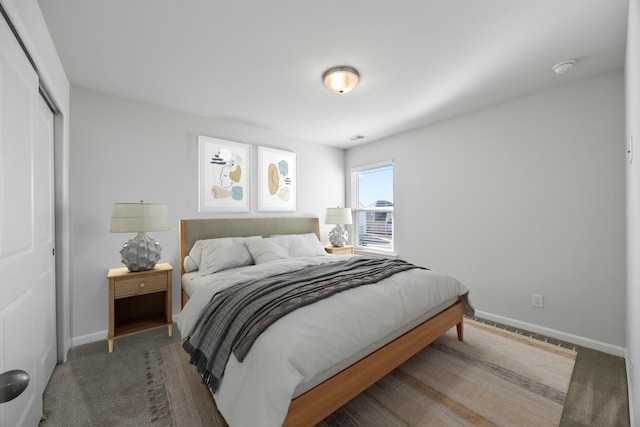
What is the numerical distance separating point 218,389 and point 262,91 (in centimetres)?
250

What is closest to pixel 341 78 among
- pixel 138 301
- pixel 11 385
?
pixel 11 385

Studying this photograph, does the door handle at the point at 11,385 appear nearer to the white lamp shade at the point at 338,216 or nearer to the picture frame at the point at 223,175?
the picture frame at the point at 223,175

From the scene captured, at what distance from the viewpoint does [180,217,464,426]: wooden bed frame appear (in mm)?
1338

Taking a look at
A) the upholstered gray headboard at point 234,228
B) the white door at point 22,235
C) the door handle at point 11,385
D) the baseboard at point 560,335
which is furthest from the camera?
the upholstered gray headboard at point 234,228

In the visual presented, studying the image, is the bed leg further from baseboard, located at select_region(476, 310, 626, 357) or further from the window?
the window

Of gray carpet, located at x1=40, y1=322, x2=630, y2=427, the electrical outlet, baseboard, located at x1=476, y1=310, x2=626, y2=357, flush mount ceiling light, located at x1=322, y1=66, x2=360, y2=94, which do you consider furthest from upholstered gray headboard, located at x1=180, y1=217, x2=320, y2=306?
the electrical outlet

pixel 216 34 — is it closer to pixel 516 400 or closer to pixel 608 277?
pixel 516 400

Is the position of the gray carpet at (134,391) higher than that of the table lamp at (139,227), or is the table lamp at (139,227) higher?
the table lamp at (139,227)

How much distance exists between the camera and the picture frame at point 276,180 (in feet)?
12.4

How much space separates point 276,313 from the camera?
1510mm

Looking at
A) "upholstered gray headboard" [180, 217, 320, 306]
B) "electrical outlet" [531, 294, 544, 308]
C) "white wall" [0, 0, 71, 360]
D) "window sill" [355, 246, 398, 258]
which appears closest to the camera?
"white wall" [0, 0, 71, 360]

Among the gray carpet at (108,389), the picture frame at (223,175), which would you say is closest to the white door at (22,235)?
the gray carpet at (108,389)

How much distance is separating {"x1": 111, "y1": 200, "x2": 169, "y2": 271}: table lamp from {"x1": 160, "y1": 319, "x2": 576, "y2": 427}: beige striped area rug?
0.86 metres

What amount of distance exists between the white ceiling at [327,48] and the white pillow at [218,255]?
5.11 ft
